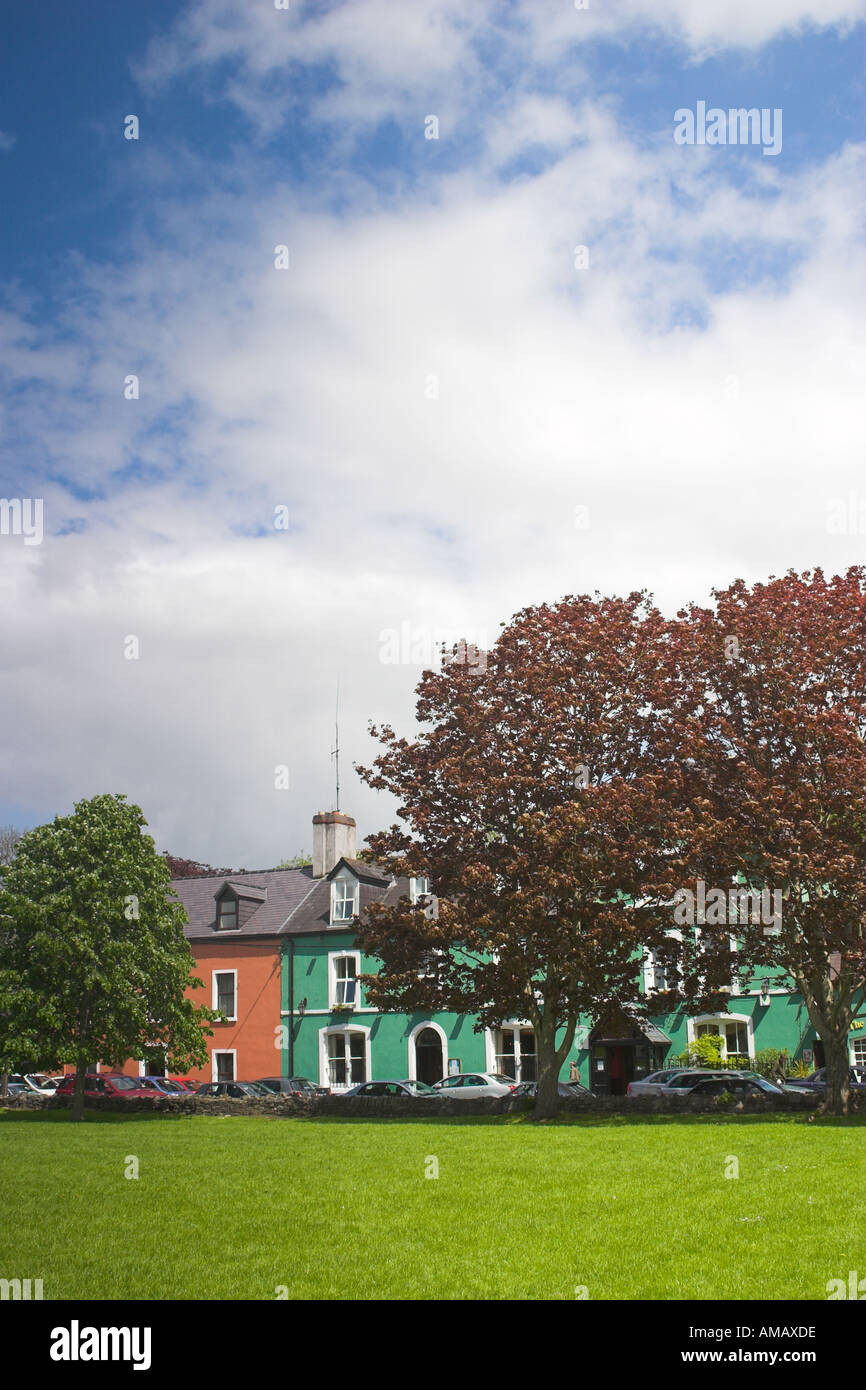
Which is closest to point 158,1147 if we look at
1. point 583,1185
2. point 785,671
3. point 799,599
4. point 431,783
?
point 583,1185

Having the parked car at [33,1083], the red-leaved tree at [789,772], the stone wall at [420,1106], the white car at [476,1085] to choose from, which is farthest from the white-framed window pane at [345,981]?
the red-leaved tree at [789,772]

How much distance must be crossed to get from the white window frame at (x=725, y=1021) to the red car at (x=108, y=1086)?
20536 mm

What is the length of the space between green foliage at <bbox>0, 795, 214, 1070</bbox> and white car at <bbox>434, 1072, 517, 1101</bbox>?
8.58m

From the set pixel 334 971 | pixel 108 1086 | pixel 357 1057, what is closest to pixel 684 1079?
pixel 357 1057

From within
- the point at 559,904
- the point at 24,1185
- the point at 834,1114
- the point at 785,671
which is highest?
the point at 785,671

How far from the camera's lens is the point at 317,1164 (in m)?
18.6

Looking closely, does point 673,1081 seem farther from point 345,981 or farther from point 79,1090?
point 79,1090

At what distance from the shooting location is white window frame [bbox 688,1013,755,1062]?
4309 cm

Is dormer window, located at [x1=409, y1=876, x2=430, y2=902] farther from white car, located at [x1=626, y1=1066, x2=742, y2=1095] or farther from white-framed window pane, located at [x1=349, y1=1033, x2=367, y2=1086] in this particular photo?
white car, located at [x1=626, y1=1066, x2=742, y2=1095]

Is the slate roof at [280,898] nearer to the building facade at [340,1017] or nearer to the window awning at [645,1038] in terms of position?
the building facade at [340,1017]

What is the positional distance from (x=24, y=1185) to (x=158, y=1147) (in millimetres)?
6796

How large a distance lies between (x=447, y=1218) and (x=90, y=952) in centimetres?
2397

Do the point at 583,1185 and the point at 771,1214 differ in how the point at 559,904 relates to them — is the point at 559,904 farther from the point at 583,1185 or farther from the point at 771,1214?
the point at 771,1214
